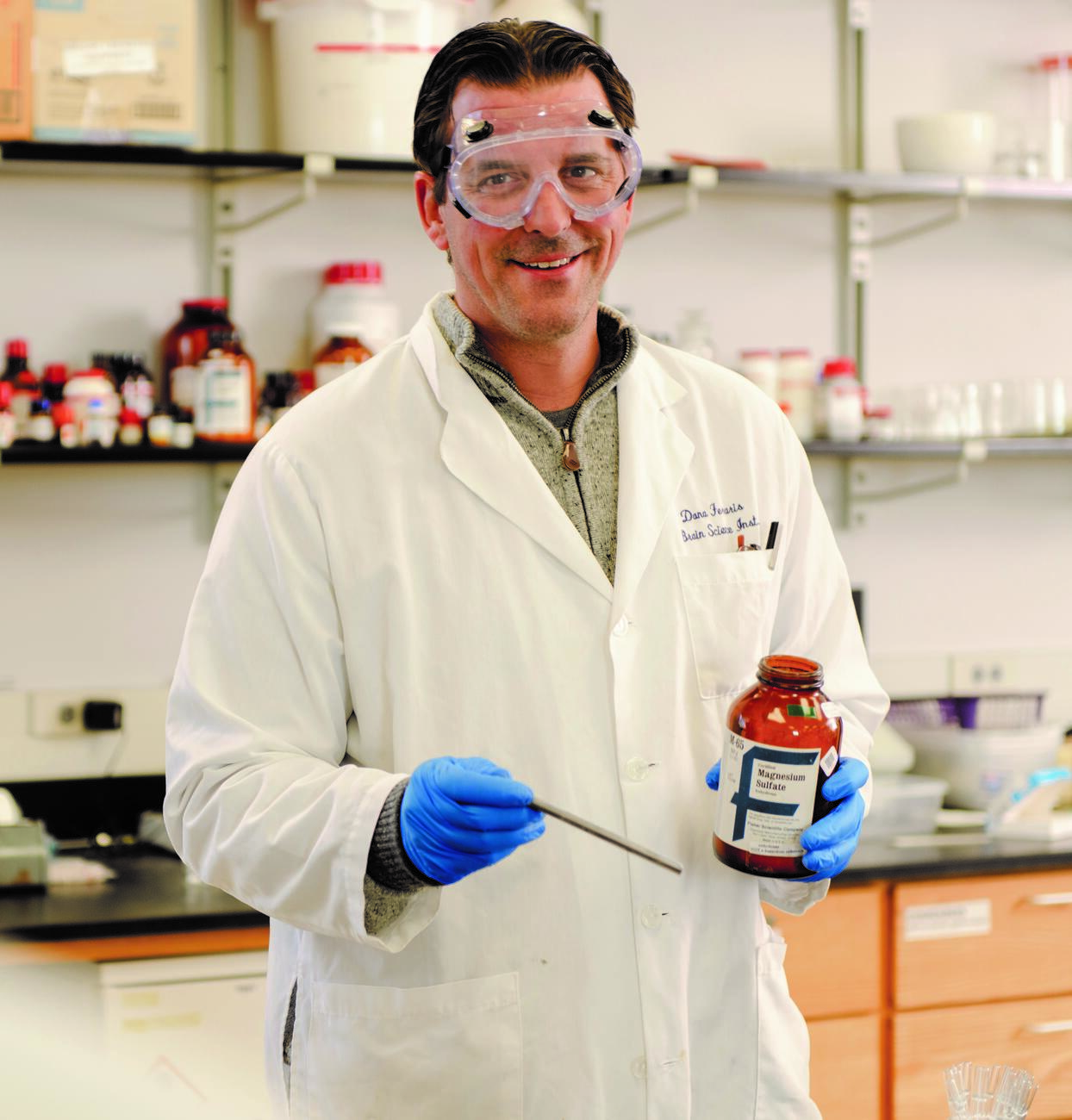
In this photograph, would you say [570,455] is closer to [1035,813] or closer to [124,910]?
[124,910]

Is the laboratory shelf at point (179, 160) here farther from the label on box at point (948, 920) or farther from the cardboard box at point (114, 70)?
the label on box at point (948, 920)

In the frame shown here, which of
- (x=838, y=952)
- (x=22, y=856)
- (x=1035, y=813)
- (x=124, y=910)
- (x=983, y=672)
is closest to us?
(x=124, y=910)

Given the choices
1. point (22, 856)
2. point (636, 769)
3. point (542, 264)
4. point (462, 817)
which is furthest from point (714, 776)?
point (22, 856)

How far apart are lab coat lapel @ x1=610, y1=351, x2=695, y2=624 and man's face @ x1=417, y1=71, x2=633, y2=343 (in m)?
0.13

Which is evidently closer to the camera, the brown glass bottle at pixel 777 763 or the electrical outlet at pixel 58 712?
the brown glass bottle at pixel 777 763

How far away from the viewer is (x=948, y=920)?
2.52 metres

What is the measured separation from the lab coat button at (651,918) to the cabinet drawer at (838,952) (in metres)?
1.14

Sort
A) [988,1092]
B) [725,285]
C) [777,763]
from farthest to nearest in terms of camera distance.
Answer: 1. [725,285]
2. [777,763]
3. [988,1092]

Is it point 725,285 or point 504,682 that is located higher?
point 725,285

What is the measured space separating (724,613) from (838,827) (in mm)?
255

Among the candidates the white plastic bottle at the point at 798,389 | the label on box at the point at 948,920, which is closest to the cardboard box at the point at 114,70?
the white plastic bottle at the point at 798,389

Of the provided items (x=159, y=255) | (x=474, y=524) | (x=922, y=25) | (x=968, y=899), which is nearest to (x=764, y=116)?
(x=922, y=25)

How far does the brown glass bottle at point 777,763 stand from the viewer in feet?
4.09

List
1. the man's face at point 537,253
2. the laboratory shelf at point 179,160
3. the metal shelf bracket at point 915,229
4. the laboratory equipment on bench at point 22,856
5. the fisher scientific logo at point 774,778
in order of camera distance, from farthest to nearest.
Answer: the metal shelf bracket at point 915,229, the laboratory shelf at point 179,160, the laboratory equipment on bench at point 22,856, the man's face at point 537,253, the fisher scientific logo at point 774,778
